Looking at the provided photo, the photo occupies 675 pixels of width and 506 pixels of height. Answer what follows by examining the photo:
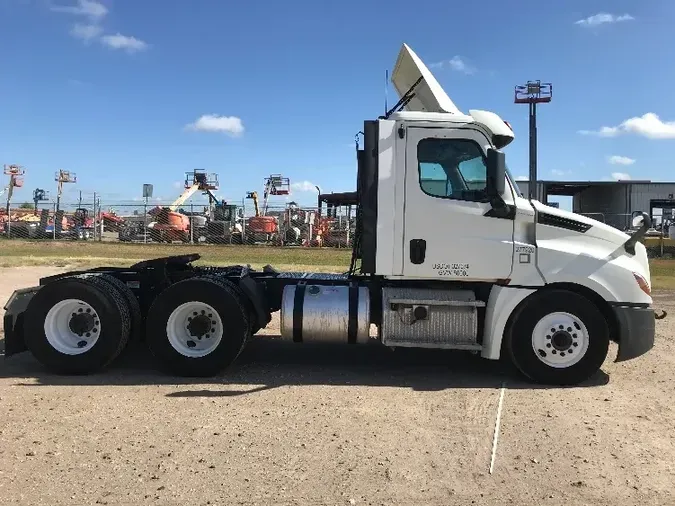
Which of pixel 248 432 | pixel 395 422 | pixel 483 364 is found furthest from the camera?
pixel 483 364

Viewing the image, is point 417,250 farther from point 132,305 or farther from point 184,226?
point 184,226

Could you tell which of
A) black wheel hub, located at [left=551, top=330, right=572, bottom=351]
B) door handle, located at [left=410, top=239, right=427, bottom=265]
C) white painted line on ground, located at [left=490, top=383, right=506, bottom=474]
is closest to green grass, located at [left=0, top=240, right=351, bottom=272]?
door handle, located at [left=410, top=239, right=427, bottom=265]

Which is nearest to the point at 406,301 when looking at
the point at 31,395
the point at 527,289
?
the point at 527,289

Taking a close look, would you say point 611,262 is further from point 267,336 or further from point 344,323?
point 267,336

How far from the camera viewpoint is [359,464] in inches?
168

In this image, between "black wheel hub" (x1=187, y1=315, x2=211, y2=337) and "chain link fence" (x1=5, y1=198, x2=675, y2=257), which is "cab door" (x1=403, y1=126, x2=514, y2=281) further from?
"chain link fence" (x1=5, y1=198, x2=675, y2=257)

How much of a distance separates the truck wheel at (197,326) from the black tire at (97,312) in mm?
337

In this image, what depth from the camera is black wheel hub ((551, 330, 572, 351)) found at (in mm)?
6375

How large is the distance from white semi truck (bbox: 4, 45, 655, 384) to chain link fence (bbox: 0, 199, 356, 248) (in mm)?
25472

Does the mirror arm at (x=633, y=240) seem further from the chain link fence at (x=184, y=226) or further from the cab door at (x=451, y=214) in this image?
the chain link fence at (x=184, y=226)

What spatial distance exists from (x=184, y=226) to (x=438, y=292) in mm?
29818

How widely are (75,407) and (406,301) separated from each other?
3474 millimetres

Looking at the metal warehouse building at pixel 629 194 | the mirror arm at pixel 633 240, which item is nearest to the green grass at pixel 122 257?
the mirror arm at pixel 633 240

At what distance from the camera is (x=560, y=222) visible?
6465 mm
